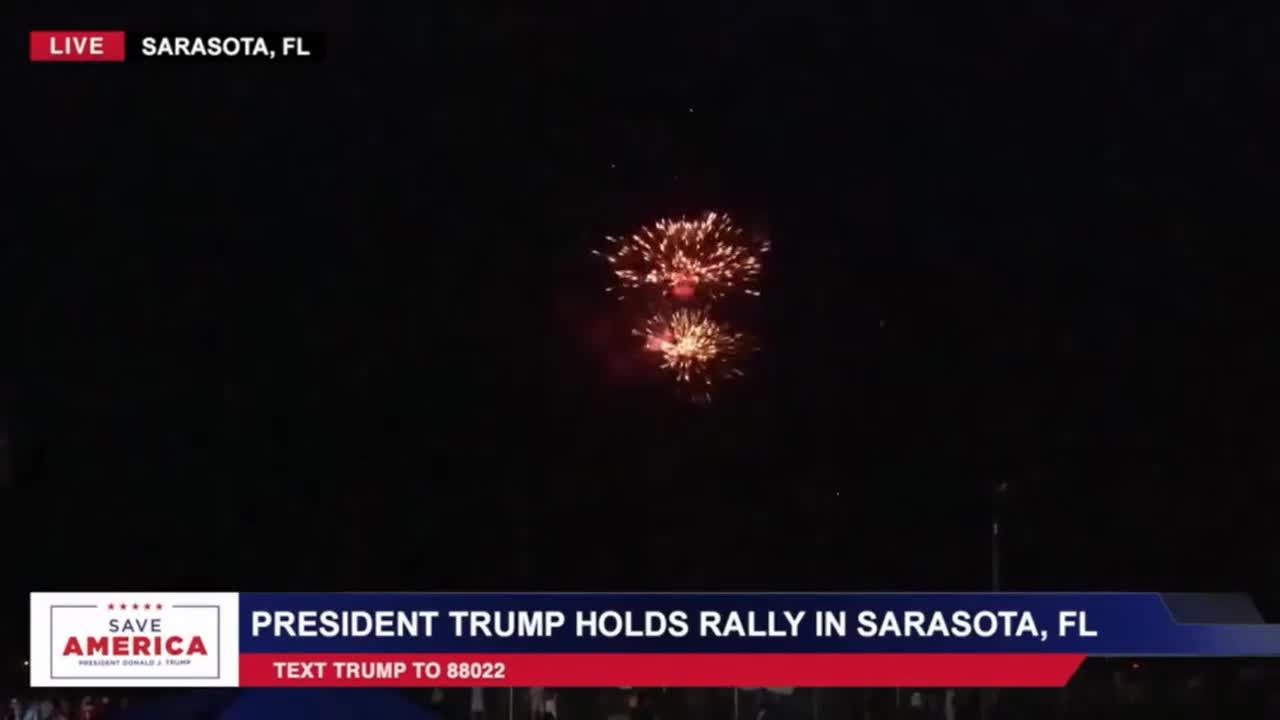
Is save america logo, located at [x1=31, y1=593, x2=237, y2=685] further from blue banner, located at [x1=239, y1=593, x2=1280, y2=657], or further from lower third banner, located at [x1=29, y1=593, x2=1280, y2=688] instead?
blue banner, located at [x1=239, y1=593, x2=1280, y2=657]

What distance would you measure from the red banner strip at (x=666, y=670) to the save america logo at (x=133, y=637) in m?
0.48

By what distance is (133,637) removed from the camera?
16.3 m

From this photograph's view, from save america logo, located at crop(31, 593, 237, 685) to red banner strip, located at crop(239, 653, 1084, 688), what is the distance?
0.48 meters

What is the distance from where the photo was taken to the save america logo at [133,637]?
1620 centimetres

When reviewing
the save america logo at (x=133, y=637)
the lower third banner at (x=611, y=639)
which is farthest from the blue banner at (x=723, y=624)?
the save america logo at (x=133, y=637)

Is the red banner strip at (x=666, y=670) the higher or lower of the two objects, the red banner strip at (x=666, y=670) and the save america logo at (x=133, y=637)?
the lower

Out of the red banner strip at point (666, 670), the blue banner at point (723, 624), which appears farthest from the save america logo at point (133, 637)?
the red banner strip at point (666, 670)

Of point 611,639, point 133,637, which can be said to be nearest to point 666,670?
point 611,639

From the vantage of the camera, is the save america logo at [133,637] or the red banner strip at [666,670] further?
the save america logo at [133,637]

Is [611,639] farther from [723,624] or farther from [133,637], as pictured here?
[133,637]

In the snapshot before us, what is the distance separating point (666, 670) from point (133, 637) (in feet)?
16.9

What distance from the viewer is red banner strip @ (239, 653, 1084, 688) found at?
15.9 metres

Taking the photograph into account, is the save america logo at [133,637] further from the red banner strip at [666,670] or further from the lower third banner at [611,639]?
the red banner strip at [666,670]

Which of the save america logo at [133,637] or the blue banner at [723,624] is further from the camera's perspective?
the save america logo at [133,637]
